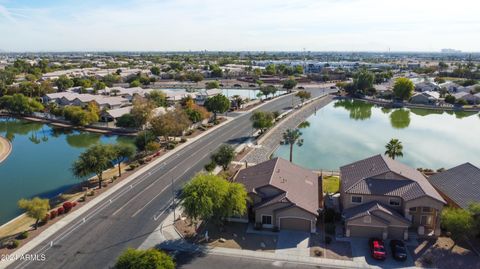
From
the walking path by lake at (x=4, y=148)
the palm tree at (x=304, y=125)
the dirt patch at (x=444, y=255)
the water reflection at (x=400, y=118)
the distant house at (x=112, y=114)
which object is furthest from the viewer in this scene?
the water reflection at (x=400, y=118)

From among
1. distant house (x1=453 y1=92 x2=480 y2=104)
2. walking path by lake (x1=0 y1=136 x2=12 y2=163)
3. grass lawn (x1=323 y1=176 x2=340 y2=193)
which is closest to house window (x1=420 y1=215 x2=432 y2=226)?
grass lawn (x1=323 y1=176 x2=340 y2=193)

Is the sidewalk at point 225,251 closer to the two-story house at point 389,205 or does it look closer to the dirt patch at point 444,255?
the two-story house at point 389,205

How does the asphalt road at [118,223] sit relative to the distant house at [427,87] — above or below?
below

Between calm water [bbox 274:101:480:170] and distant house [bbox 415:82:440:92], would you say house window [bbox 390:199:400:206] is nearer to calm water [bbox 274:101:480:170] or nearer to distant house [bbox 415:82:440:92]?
calm water [bbox 274:101:480:170]

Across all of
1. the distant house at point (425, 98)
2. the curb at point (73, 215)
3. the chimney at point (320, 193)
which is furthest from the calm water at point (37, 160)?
the distant house at point (425, 98)

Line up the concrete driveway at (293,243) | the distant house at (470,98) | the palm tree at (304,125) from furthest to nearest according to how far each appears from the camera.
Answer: the distant house at (470,98), the palm tree at (304,125), the concrete driveway at (293,243)

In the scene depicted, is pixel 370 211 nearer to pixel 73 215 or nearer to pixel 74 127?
pixel 73 215

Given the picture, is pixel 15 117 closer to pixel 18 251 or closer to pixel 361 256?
pixel 18 251

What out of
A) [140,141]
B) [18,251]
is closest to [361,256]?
[18,251]
